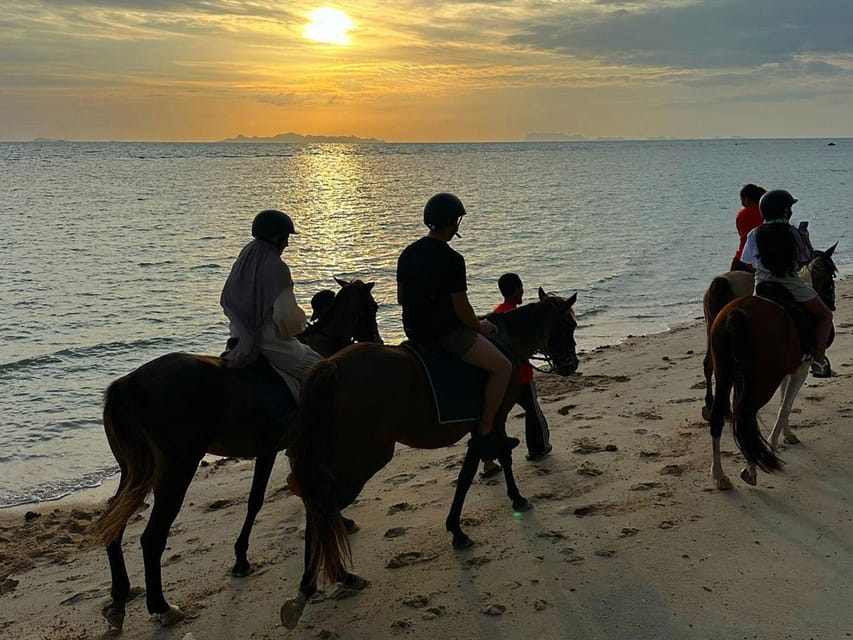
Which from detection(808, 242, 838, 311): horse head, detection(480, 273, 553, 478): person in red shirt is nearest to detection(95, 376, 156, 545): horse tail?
detection(480, 273, 553, 478): person in red shirt

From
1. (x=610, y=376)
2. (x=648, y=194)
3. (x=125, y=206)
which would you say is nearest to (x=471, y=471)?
(x=610, y=376)

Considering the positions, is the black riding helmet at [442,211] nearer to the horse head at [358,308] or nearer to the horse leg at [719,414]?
the horse head at [358,308]

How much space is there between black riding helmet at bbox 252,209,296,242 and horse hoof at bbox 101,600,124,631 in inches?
112

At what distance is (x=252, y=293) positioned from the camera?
5.86 meters

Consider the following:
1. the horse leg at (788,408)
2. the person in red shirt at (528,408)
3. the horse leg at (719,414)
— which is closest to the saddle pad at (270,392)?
the person in red shirt at (528,408)

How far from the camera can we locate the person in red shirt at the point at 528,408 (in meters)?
7.59

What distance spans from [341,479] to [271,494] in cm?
316

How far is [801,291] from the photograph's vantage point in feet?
23.9

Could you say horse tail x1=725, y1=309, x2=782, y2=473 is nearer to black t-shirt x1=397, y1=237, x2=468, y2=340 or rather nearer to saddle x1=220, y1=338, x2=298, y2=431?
black t-shirt x1=397, y1=237, x2=468, y2=340

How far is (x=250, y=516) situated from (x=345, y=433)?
5.13ft

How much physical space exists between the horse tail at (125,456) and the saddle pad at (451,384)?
200cm

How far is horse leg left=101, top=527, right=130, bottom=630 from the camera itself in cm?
536

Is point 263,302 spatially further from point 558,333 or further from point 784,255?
point 784,255

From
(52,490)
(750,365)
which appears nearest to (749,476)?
(750,365)
